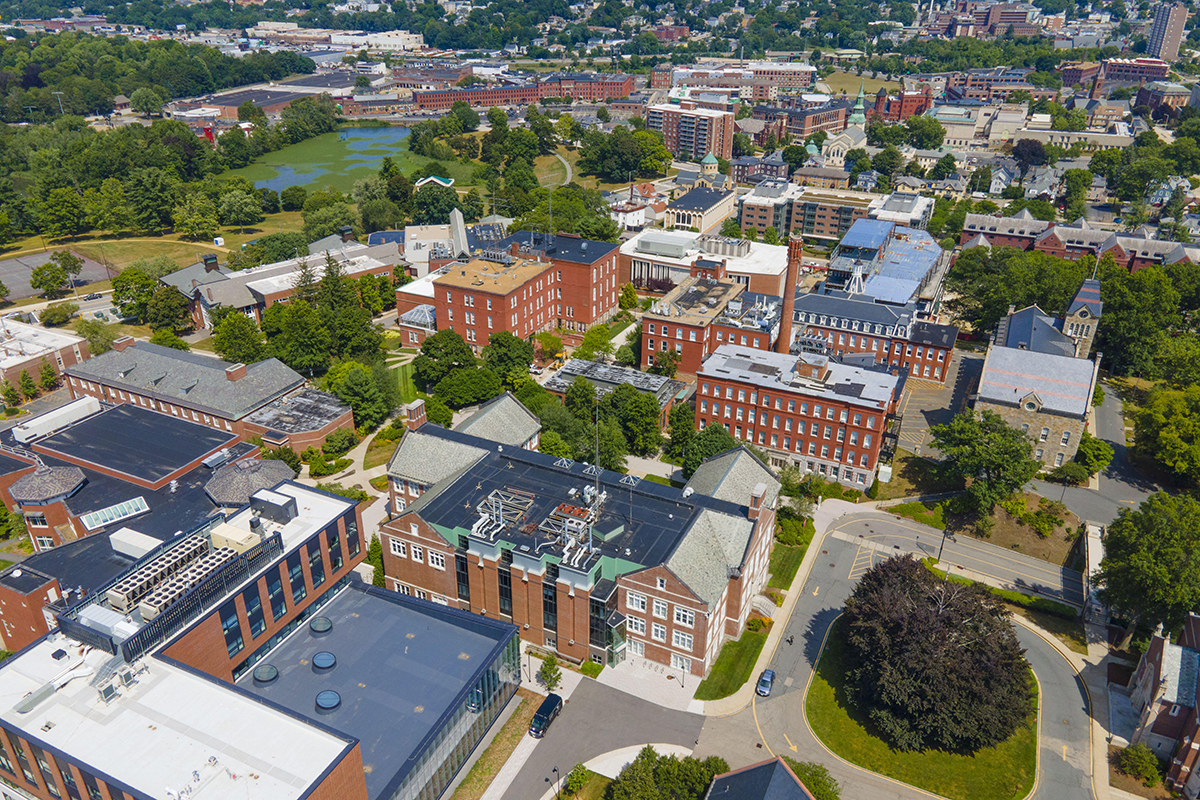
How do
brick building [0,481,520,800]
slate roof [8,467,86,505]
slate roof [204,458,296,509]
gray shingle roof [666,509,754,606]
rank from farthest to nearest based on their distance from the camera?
slate roof [8,467,86,505]
slate roof [204,458,296,509]
gray shingle roof [666,509,754,606]
brick building [0,481,520,800]

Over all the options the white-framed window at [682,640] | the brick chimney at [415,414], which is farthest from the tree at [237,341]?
the white-framed window at [682,640]

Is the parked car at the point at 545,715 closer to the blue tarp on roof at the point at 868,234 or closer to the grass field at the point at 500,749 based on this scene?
the grass field at the point at 500,749

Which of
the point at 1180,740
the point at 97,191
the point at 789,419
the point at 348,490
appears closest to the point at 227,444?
the point at 348,490

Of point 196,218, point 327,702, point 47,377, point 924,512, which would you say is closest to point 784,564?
point 924,512

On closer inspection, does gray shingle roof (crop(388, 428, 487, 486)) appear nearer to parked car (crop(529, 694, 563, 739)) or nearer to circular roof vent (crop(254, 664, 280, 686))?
parked car (crop(529, 694, 563, 739))

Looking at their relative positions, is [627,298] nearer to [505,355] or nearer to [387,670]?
[505,355]

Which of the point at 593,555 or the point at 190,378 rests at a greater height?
the point at 593,555

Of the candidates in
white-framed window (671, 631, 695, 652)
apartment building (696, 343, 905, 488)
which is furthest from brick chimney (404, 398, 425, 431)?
white-framed window (671, 631, 695, 652)

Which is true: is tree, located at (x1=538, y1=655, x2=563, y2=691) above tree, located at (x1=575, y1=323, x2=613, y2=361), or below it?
below
